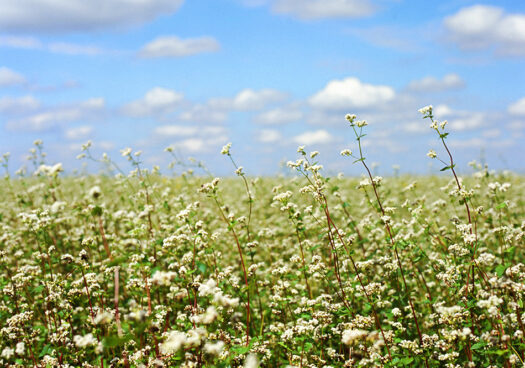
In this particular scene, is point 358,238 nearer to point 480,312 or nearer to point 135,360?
point 480,312

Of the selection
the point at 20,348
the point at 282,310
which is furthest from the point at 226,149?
the point at 20,348

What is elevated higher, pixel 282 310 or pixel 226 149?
pixel 226 149

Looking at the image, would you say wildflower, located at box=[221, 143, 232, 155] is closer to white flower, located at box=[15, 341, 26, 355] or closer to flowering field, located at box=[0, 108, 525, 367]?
flowering field, located at box=[0, 108, 525, 367]

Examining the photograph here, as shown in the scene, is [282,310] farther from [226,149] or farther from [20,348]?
[20,348]

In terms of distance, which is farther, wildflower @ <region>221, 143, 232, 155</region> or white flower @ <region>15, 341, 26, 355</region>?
wildflower @ <region>221, 143, 232, 155</region>

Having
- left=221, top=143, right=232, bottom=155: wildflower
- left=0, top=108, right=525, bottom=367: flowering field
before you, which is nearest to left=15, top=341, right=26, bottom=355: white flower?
left=0, top=108, right=525, bottom=367: flowering field

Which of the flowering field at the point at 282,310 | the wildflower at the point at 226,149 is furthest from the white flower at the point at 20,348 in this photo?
the wildflower at the point at 226,149

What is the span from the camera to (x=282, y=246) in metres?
9.04

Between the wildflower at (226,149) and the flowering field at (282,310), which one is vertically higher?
the wildflower at (226,149)

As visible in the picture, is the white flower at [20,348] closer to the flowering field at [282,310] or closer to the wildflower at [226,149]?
the flowering field at [282,310]

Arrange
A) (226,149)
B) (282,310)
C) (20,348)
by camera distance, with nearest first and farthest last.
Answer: (20,348)
(282,310)
(226,149)

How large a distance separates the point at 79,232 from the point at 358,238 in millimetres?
6301

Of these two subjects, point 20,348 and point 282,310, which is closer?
point 20,348

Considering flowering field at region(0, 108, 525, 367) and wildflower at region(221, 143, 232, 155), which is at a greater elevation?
wildflower at region(221, 143, 232, 155)
